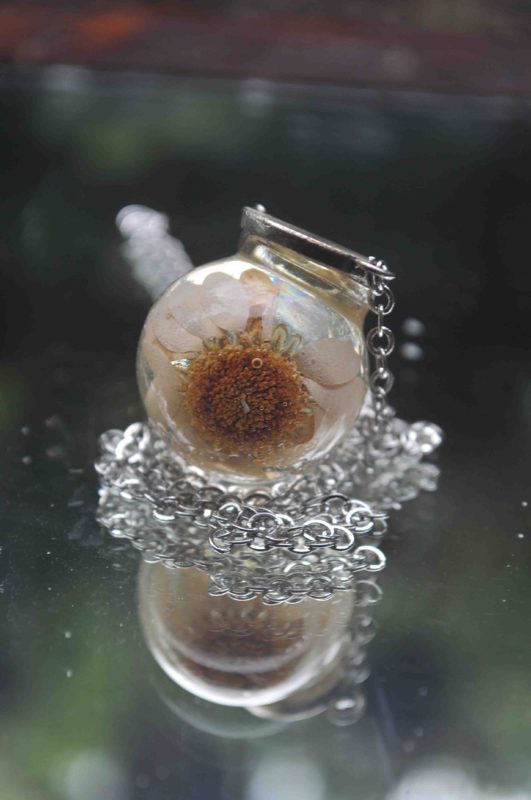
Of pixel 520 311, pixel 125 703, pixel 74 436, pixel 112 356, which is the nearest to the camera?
pixel 125 703

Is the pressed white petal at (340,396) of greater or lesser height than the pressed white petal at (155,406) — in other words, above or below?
above

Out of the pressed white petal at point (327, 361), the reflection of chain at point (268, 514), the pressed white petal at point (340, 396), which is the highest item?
the pressed white petal at point (327, 361)

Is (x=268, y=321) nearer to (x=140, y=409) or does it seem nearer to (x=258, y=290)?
(x=258, y=290)

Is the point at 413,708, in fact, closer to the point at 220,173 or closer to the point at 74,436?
the point at 74,436

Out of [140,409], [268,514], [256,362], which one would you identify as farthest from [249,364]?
[140,409]

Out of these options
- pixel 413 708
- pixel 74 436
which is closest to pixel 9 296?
pixel 74 436

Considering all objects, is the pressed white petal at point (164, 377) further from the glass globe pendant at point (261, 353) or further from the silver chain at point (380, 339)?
the silver chain at point (380, 339)

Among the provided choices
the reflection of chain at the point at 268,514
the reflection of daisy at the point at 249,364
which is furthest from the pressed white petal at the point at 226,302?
the reflection of chain at the point at 268,514
